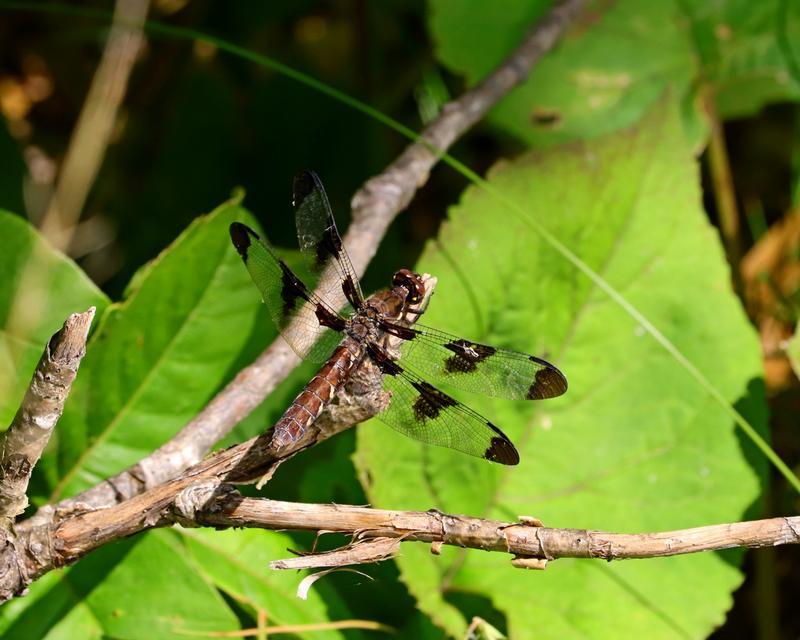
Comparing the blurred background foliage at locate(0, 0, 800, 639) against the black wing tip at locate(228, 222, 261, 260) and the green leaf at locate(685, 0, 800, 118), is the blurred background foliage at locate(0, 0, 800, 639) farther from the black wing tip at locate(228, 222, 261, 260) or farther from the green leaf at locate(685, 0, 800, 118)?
the black wing tip at locate(228, 222, 261, 260)

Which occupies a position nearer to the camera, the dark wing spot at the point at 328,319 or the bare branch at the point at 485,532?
the bare branch at the point at 485,532

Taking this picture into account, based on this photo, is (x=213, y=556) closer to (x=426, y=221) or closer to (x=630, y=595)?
(x=630, y=595)

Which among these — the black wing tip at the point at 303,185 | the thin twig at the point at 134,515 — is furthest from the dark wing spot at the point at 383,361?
the black wing tip at the point at 303,185

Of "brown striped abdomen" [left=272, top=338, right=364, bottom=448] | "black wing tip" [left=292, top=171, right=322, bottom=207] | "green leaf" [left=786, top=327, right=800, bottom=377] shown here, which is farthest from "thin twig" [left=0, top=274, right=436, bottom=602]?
"green leaf" [left=786, top=327, right=800, bottom=377]

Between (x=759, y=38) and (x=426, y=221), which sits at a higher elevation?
(x=759, y=38)

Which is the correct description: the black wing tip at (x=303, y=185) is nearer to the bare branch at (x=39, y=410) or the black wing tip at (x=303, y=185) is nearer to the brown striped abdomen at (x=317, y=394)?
the brown striped abdomen at (x=317, y=394)

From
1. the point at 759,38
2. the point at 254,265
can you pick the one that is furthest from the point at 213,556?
the point at 759,38

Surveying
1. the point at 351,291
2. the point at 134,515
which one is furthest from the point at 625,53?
the point at 134,515
